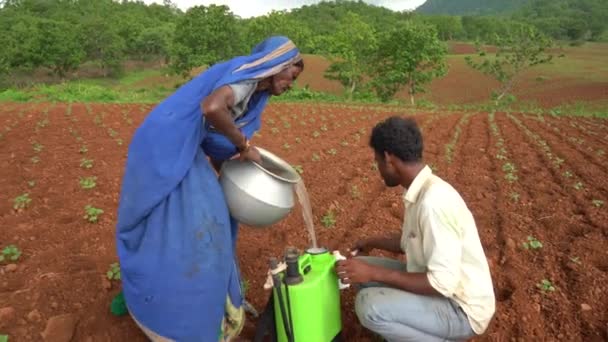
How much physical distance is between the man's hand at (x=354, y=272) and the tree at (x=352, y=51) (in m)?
24.9

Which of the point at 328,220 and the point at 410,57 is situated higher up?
the point at 410,57

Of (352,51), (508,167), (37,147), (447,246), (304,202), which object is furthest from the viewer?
(352,51)

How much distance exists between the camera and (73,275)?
330cm

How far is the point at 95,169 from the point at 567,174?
696cm

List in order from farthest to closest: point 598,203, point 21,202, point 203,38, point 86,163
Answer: point 203,38, point 86,163, point 598,203, point 21,202

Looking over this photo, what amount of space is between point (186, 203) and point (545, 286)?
2.70 m

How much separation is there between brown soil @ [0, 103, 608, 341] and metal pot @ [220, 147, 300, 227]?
0.96m

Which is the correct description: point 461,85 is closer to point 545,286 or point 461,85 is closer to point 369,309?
point 545,286

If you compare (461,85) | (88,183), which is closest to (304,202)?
(88,183)

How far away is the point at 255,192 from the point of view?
7.05ft

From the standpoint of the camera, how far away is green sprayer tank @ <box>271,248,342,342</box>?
2.04 meters

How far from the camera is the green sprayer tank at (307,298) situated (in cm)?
204

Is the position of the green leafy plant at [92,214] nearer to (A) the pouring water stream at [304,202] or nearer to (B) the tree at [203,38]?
(A) the pouring water stream at [304,202]

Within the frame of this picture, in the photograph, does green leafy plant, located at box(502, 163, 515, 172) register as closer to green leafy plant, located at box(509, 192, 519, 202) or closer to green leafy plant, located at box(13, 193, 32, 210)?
green leafy plant, located at box(509, 192, 519, 202)
